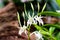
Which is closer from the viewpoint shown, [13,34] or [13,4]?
[13,34]

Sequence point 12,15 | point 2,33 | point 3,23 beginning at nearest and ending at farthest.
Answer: point 2,33, point 3,23, point 12,15

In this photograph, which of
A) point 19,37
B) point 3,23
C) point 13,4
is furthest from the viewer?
point 13,4

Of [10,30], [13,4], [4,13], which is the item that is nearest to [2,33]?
[10,30]

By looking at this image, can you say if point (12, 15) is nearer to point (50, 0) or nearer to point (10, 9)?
point (10, 9)

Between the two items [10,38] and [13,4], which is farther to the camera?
[13,4]

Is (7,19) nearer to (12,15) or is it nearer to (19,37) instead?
(12,15)

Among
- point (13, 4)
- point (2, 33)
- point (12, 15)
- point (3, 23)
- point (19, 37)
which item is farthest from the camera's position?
point (13, 4)

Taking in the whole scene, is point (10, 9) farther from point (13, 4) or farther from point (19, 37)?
point (19, 37)

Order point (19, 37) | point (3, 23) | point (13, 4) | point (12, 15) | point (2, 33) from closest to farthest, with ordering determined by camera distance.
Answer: point (19, 37)
point (2, 33)
point (3, 23)
point (12, 15)
point (13, 4)

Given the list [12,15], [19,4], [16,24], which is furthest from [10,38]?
[19,4]
